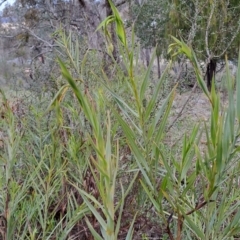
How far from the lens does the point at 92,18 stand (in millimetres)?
4422

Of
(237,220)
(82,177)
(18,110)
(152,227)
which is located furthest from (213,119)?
(18,110)

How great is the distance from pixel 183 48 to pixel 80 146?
0.53 meters

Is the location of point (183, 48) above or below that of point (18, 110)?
above

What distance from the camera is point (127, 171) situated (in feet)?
2.11

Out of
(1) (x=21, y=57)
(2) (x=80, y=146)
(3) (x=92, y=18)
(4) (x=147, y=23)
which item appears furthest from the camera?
(4) (x=147, y=23)

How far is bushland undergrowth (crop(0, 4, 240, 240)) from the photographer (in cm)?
45

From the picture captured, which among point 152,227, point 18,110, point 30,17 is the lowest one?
point 152,227

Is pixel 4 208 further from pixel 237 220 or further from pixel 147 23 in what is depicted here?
pixel 147 23

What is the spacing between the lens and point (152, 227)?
3.14 ft

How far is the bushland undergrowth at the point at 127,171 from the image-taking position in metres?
0.45

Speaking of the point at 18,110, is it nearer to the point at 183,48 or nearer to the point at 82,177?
the point at 82,177

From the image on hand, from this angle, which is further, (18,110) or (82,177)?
(18,110)

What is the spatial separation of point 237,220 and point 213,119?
0.52ft

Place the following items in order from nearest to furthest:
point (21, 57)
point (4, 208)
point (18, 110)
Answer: point (4, 208) < point (18, 110) < point (21, 57)
